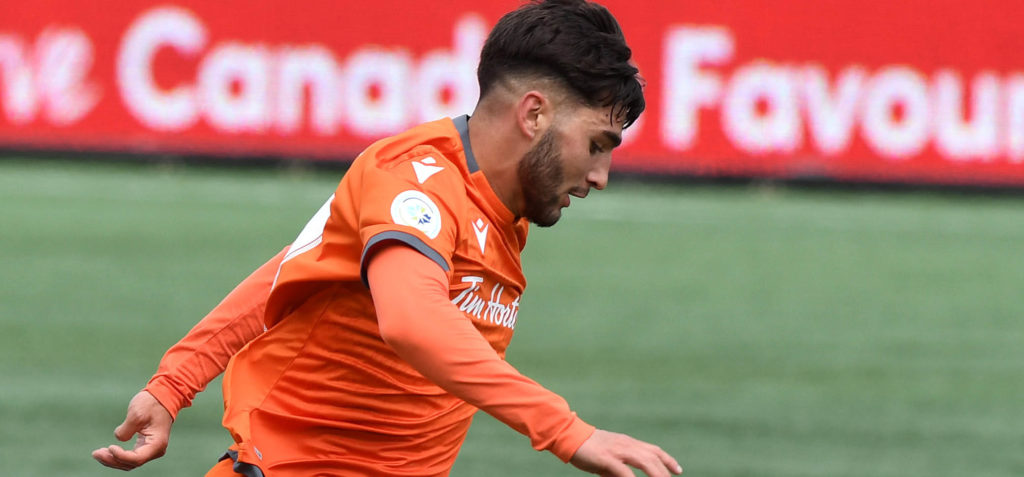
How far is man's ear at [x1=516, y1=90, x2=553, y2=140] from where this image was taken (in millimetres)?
3057

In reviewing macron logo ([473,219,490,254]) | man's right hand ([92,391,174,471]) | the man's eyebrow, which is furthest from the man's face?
man's right hand ([92,391,174,471])

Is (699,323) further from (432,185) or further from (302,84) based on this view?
(302,84)

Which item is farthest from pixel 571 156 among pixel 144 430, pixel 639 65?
pixel 639 65

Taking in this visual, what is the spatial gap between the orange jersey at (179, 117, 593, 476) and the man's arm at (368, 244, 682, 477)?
0.19m

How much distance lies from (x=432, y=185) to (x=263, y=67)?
1460 centimetres

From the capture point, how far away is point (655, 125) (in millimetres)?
17359

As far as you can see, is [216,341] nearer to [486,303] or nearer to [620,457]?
[486,303]

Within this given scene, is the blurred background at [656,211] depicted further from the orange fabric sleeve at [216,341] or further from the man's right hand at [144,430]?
the man's right hand at [144,430]

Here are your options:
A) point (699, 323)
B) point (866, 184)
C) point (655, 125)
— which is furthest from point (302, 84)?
point (699, 323)

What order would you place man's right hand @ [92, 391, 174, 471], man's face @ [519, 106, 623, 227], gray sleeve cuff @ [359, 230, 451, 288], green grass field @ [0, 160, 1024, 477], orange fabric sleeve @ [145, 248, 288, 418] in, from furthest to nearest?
1. green grass field @ [0, 160, 1024, 477]
2. orange fabric sleeve @ [145, 248, 288, 418]
3. man's right hand @ [92, 391, 174, 471]
4. man's face @ [519, 106, 623, 227]
5. gray sleeve cuff @ [359, 230, 451, 288]

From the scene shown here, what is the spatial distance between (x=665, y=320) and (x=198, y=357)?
632 centimetres

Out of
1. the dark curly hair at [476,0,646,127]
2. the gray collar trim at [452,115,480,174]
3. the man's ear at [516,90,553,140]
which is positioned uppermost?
the dark curly hair at [476,0,646,127]

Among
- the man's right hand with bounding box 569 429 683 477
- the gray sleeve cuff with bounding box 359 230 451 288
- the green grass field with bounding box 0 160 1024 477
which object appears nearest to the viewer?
the man's right hand with bounding box 569 429 683 477

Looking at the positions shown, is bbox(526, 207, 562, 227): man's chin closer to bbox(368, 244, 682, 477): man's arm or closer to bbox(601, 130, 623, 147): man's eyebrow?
bbox(601, 130, 623, 147): man's eyebrow
